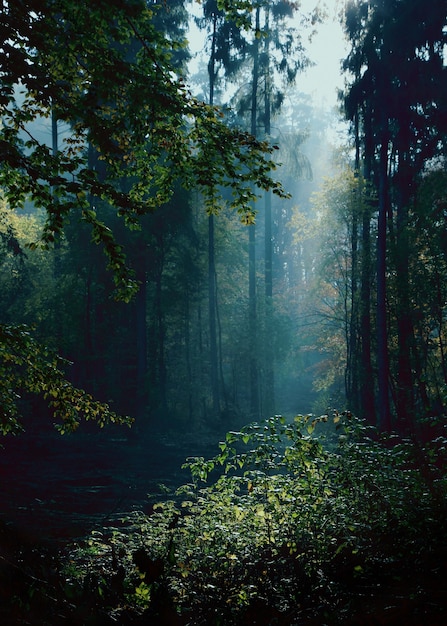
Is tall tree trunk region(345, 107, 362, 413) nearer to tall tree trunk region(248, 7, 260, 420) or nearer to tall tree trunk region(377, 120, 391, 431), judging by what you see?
tall tree trunk region(377, 120, 391, 431)

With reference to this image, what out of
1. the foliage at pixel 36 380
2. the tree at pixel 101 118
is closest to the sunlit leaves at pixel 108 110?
the tree at pixel 101 118

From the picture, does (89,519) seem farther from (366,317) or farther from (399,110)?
(399,110)

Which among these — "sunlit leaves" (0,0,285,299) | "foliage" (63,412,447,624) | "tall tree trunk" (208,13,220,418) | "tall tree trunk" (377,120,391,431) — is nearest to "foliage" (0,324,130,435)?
"sunlit leaves" (0,0,285,299)

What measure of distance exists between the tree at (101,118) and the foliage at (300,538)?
202 cm

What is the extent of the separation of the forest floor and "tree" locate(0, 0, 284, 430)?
8.85 ft

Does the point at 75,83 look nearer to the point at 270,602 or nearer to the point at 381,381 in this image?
the point at 270,602

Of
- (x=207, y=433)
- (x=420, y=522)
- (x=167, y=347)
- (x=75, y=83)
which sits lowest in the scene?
(x=420, y=522)

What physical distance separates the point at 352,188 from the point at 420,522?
1957 cm

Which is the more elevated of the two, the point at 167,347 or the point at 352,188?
the point at 352,188

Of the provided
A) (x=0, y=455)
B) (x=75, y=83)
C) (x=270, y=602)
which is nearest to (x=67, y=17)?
(x=75, y=83)

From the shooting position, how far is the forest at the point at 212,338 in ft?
14.1

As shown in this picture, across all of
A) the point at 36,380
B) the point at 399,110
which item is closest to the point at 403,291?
the point at 399,110

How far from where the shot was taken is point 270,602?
387 centimetres

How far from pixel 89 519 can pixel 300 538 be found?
24.4ft
